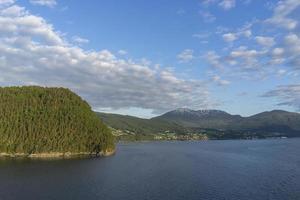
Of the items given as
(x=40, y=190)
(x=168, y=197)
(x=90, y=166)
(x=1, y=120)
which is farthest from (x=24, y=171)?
(x=1, y=120)

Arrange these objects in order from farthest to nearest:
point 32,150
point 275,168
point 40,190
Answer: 1. point 32,150
2. point 275,168
3. point 40,190

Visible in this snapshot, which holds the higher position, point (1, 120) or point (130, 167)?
point (1, 120)

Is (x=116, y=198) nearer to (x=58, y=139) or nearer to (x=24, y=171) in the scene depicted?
(x=24, y=171)

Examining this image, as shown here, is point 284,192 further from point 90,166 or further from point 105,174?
point 90,166

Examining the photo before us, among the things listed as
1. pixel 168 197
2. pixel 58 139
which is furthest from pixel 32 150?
pixel 168 197

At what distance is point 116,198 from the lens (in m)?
84.4

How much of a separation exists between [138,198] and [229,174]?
45980mm

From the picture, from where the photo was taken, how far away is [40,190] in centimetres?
9169

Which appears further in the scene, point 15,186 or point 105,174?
point 105,174

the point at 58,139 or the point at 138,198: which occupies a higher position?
the point at 58,139

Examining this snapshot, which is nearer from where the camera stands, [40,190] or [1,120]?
[40,190]

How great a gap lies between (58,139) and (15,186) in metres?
100.0

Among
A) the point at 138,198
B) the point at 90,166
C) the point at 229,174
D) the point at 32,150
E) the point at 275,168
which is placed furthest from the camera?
the point at 32,150

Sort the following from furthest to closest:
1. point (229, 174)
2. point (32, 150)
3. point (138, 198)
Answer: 1. point (32, 150)
2. point (229, 174)
3. point (138, 198)
